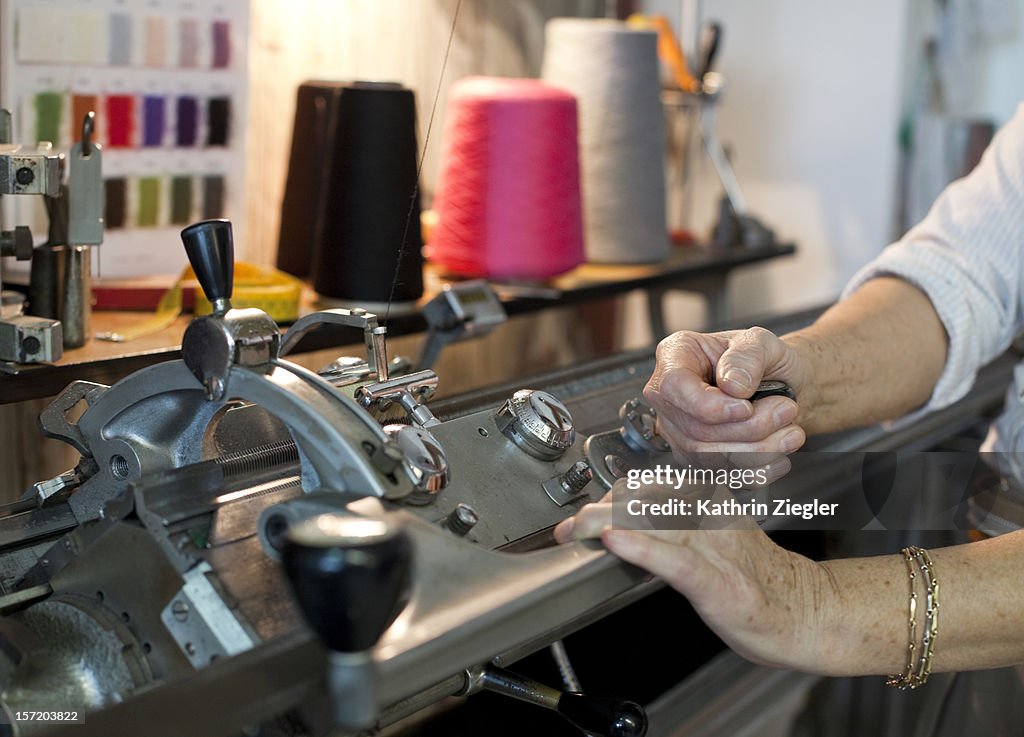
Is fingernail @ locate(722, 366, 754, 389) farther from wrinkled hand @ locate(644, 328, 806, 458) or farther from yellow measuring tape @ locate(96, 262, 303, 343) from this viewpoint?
yellow measuring tape @ locate(96, 262, 303, 343)

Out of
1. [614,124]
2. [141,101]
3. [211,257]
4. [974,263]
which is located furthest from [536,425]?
[614,124]

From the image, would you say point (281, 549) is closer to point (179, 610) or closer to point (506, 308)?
point (179, 610)

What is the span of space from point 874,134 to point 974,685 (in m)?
1.49

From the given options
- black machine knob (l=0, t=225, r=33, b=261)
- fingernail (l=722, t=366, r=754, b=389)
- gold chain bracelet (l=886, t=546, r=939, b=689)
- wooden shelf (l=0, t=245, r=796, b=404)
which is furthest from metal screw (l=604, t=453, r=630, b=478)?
black machine knob (l=0, t=225, r=33, b=261)

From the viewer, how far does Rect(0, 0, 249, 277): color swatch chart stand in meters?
1.35

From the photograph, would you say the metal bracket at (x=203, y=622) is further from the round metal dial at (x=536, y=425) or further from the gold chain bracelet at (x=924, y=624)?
the gold chain bracelet at (x=924, y=624)

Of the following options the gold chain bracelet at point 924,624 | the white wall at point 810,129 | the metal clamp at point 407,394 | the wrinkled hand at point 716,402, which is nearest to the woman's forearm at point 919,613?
the gold chain bracelet at point 924,624

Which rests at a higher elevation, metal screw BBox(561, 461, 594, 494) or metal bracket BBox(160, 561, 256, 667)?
metal screw BBox(561, 461, 594, 494)

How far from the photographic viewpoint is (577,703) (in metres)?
0.92

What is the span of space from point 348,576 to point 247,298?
0.79m

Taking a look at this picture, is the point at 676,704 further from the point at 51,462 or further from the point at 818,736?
the point at 51,462

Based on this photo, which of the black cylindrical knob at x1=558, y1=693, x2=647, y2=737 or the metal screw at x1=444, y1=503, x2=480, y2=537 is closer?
the metal screw at x1=444, y1=503, x2=480, y2=537

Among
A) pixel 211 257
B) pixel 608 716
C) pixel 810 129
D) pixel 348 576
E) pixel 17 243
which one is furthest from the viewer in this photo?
pixel 810 129

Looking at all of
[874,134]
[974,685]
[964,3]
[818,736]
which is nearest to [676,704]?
[818,736]
